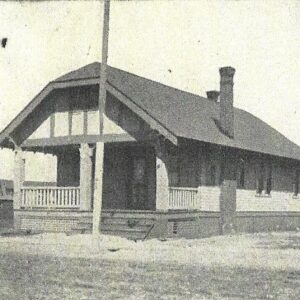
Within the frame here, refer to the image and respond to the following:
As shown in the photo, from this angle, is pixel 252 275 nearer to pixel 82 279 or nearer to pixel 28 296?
pixel 82 279

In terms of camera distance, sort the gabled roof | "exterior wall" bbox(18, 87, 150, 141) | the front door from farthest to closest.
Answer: the front door, "exterior wall" bbox(18, 87, 150, 141), the gabled roof

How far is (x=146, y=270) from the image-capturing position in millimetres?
13102

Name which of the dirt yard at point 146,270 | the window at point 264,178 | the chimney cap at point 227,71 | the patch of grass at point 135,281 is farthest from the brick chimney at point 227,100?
the patch of grass at point 135,281

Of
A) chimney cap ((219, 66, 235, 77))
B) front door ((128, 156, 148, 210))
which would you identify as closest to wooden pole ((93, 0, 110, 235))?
front door ((128, 156, 148, 210))

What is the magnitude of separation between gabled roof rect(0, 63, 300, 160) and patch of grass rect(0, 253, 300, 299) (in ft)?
30.3

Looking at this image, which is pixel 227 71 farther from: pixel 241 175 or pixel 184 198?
pixel 184 198

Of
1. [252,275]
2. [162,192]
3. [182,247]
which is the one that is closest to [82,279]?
[252,275]

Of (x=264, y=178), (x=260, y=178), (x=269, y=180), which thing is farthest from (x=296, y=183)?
(x=260, y=178)

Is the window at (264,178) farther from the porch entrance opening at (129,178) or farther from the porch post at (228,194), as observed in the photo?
the porch entrance opening at (129,178)

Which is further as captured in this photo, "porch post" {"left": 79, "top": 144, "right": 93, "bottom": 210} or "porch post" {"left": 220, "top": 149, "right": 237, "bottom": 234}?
"porch post" {"left": 220, "top": 149, "right": 237, "bottom": 234}

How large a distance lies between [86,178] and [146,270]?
11.9 metres

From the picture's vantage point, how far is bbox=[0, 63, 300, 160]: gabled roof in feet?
77.6

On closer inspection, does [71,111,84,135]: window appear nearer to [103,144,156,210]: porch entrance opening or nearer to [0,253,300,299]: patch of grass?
[103,144,156,210]: porch entrance opening

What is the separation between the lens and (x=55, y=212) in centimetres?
2552
